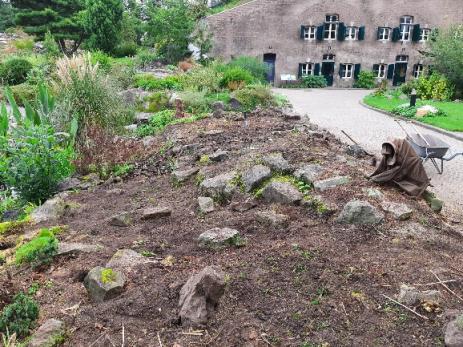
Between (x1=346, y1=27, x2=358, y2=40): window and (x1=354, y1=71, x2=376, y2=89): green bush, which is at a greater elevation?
(x1=346, y1=27, x2=358, y2=40): window

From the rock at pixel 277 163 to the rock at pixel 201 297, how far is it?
10.3ft

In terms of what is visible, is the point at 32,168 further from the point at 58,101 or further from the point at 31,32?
the point at 31,32

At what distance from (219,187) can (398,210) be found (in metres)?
2.36

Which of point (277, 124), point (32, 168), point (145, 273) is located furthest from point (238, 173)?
point (277, 124)

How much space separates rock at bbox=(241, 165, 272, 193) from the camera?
6.37 meters

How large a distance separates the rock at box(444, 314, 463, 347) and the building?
26051 millimetres

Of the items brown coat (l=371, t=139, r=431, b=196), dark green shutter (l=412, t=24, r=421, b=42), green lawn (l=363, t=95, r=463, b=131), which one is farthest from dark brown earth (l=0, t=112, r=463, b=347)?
dark green shutter (l=412, t=24, r=421, b=42)

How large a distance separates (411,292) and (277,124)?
23.6 feet

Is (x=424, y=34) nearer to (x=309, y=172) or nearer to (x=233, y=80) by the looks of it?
(x=233, y=80)

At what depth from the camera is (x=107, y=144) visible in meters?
8.84

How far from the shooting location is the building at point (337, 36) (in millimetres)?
28172

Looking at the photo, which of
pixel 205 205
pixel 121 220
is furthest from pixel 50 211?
pixel 205 205

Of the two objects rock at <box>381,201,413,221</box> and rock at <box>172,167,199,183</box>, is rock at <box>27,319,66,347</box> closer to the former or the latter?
rock at <box>381,201,413,221</box>

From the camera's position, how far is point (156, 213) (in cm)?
591
